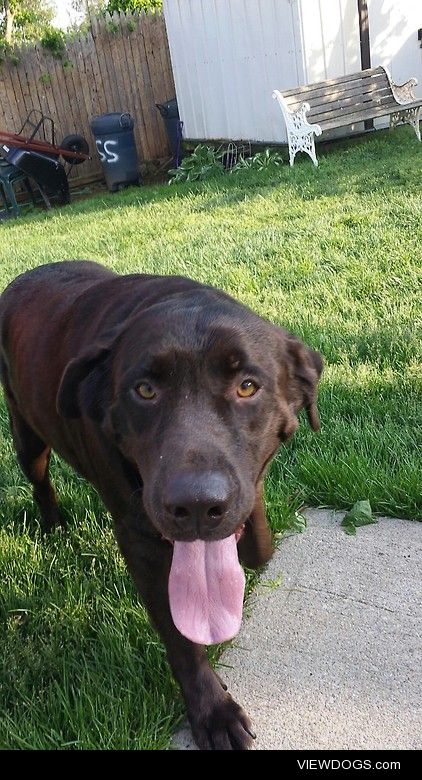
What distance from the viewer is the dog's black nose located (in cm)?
171

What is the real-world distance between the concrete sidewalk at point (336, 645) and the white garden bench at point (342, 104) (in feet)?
29.6

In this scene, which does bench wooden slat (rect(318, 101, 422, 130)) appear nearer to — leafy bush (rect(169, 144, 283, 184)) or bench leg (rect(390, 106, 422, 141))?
bench leg (rect(390, 106, 422, 141))

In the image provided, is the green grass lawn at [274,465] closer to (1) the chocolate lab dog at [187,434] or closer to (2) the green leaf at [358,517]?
(2) the green leaf at [358,517]

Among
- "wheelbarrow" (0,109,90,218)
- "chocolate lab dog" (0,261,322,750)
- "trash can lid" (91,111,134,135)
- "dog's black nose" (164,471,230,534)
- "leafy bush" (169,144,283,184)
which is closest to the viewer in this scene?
"dog's black nose" (164,471,230,534)

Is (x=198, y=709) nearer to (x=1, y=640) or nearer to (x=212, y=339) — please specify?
(x=1, y=640)

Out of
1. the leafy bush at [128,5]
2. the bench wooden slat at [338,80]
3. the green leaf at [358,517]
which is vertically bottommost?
the green leaf at [358,517]

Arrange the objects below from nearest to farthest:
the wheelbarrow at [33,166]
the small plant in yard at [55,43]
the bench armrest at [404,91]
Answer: the bench armrest at [404,91]
the wheelbarrow at [33,166]
the small plant in yard at [55,43]

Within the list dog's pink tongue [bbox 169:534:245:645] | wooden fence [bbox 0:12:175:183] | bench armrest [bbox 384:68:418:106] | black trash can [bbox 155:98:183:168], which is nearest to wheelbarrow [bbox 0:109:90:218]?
wooden fence [bbox 0:12:175:183]

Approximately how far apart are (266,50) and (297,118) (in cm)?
190

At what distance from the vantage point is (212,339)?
6.55 feet

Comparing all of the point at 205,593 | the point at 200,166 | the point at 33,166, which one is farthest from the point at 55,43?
the point at 205,593

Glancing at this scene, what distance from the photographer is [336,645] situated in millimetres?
2373

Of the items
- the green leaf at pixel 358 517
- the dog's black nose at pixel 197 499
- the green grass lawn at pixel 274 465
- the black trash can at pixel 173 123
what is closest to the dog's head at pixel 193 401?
the dog's black nose at pixel 197 499

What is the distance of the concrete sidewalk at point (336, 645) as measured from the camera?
207cm
